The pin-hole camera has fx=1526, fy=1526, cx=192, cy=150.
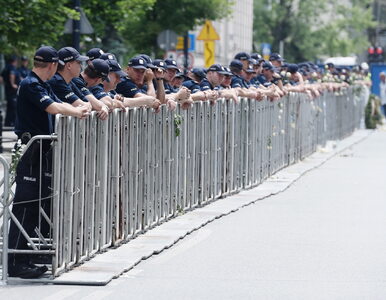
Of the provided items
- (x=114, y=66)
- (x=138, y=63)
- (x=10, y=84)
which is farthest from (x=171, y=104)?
(x=10, y=84)

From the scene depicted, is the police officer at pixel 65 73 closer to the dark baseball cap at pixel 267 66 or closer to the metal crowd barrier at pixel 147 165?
Result: the metal crowd barrier at pixel 147 165

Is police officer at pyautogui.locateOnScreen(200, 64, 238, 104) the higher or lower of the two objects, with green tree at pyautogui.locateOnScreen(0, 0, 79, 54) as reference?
lower

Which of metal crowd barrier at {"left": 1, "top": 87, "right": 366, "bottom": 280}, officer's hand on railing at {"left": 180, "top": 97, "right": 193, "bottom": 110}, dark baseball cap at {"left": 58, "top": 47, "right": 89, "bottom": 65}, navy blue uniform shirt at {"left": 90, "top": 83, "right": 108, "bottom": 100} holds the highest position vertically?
dark baseball cap at {"left": 58, "top": 47, "right": 89, "bottom": 65}

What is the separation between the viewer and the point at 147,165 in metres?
15.0

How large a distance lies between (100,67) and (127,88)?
1.92 meters

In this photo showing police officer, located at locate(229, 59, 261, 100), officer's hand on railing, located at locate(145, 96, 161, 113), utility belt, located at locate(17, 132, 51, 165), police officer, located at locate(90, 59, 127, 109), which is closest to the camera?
utility belt, located at locate(17, 132, 51, 165)

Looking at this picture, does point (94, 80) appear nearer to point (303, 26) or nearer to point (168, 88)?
point (168, 88)

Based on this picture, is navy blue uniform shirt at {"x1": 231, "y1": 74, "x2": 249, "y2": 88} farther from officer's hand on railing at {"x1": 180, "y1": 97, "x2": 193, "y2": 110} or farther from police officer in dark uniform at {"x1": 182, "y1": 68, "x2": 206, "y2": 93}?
officer's hand on railing at {"x1": 180, "y1": 97, "x2": 193, "y2": 110}

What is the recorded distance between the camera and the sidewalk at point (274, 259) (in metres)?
11.0

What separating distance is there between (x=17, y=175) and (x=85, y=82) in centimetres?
191

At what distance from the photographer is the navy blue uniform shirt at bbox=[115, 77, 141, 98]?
591 inches

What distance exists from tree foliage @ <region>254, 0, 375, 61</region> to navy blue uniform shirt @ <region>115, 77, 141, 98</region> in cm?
7580

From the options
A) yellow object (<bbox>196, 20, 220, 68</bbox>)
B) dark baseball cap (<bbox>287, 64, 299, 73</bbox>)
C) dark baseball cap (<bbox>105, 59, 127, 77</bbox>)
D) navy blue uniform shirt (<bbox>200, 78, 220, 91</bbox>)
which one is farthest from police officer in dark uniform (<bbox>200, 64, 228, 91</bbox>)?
yellow object (<bbox>196, 20, 220, 68</bbox>)

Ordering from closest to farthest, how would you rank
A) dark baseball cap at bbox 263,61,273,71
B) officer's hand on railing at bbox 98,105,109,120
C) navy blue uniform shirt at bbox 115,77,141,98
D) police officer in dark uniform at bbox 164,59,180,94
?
officer's hand on railing at bbox 98,105,109,120 < navy blue uniform shirt at bbox 115,77,141,98 < police officer in dark uniform at bbox 164,59,180,94 < dark baseball cap at bbox 263,61,273,71
